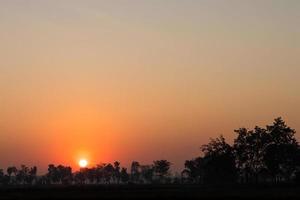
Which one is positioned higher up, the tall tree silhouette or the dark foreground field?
the tall tree silhouette

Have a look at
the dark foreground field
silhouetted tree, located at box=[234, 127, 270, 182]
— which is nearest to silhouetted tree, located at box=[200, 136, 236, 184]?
silhouetted tree, located at box=[234, 127, 270, 182]

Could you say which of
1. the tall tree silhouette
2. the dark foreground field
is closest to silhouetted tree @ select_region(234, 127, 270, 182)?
the tall tree silhouette

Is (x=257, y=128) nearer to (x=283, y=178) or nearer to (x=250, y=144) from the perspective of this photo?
(x=250, y=144)

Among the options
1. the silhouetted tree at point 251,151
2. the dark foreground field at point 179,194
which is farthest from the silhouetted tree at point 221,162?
the dark foreground field at point 179,194

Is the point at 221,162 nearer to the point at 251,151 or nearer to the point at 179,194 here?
the point at 251,151

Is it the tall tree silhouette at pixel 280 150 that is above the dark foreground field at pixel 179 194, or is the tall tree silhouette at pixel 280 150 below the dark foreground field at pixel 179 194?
above

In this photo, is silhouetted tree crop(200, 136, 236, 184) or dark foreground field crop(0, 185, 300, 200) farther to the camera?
silhouetted tree crop(200, 136, 236, 184)

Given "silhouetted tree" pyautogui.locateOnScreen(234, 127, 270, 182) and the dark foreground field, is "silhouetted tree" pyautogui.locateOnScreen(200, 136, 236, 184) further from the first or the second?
the dark foreground field

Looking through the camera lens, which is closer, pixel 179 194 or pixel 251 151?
pixel 179 194

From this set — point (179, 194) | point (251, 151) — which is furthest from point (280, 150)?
point (179, 194)

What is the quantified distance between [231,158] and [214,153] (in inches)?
186

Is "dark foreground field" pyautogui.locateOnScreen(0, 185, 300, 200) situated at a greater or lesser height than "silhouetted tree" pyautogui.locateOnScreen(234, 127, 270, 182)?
lesser

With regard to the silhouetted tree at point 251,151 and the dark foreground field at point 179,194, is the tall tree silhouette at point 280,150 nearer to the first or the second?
the silhouetted tree at point 251,151

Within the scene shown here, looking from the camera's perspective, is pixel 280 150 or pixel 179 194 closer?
pixel 179 194
